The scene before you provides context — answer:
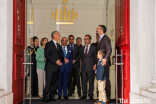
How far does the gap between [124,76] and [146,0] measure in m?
1.45

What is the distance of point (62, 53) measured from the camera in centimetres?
508

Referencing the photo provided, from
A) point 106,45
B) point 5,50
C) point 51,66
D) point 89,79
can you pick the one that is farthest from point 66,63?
point 5,50

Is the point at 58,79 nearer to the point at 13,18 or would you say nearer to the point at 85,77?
the point at 85,77

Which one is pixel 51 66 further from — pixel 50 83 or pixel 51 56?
pixel 50 83

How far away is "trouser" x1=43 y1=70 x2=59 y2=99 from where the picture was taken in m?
4.33

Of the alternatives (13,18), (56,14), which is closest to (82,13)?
(56,14)

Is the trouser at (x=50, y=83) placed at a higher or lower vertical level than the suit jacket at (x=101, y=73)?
lower

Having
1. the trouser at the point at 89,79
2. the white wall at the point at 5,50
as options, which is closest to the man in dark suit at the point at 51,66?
the trouser at the point at 89,79

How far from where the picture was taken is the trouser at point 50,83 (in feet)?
14.2

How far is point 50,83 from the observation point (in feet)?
14.3

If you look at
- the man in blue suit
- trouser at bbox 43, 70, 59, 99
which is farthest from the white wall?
the man in blue suit

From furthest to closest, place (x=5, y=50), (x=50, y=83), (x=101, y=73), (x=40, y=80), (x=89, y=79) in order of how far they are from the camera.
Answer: (x=40, y=80)
(x=89, y=79)
(x=50, y=83)
(x=101, y=73)
(x=5, y=50)

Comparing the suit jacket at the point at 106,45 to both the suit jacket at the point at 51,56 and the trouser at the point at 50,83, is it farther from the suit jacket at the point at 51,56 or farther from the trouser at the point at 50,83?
the trouser at the point at 50,83

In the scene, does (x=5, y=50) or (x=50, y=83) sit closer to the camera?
(x=5, y=50)
